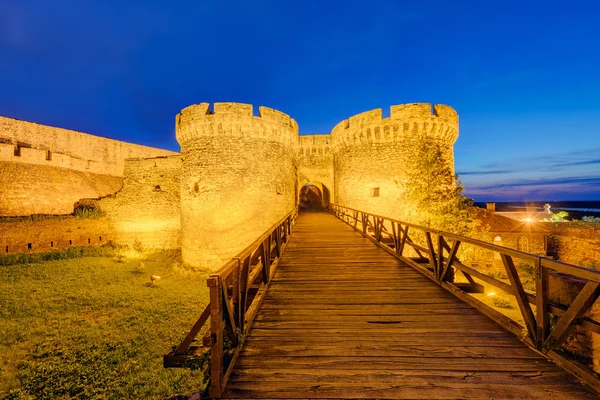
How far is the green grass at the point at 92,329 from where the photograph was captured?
16.8 feet

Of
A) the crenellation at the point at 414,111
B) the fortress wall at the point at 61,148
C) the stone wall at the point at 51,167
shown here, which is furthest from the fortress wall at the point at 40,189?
the crenellation at the point at 414,111

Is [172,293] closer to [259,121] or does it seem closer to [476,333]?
[259,121]

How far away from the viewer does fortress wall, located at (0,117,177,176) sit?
16.1 meters

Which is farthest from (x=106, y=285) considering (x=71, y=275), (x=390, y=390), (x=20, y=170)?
(x=390, y=390)

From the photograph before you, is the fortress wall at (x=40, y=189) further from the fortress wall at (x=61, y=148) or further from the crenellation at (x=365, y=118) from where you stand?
the crenellation at (x=365, y=118)

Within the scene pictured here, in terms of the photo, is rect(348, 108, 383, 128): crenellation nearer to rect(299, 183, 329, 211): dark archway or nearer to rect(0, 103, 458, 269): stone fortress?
rect(0, 103, 458, 269): stone fortress

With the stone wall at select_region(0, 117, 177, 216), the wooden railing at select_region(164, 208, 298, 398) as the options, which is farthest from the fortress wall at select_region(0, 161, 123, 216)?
the wooden railing at select_region(164, 208, 298, 398)

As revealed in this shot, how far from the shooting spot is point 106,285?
34.3ft

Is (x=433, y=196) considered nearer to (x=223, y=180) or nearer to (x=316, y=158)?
(x=316, y=158)

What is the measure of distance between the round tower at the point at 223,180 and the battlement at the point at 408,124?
15.5 feet

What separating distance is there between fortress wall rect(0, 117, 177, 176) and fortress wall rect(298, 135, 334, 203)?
1628 cm

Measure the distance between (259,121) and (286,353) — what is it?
11.1 meters

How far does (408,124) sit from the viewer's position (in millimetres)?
12227

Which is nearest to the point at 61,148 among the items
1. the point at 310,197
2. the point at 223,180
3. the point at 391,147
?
the point at 223,180
